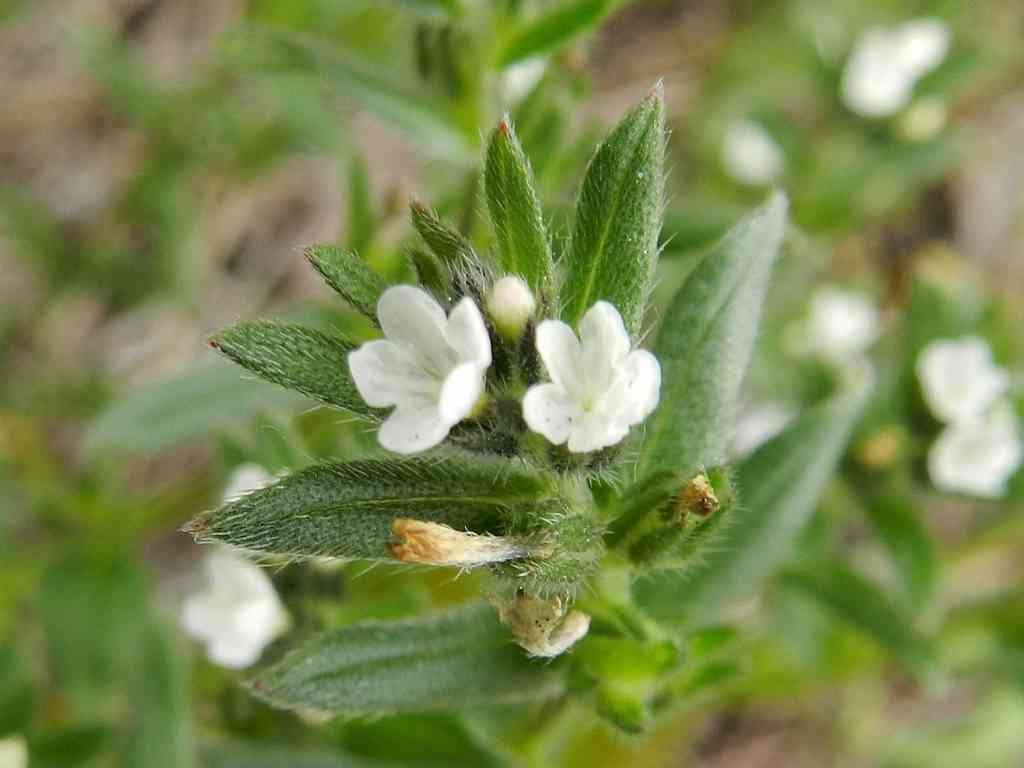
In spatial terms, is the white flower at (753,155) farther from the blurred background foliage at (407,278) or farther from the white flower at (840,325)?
the white flower at (840,325)

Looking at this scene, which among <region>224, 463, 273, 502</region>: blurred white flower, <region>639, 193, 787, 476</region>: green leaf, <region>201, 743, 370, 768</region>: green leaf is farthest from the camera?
<region>201, 743, 370, 768</region>: green leaf

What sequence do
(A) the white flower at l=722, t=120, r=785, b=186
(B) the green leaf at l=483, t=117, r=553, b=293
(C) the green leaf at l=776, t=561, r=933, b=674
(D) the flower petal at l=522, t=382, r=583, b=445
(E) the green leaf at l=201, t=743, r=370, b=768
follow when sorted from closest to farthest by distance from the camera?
(D) the flower petal at l=522, t=382, r=583, b=445 < (B) the green leaf at l=483, t=117, r=553, b=293 < (E) the green leaf at l=201, t=743, r=370, b=768 < (C) the green leaf at l=776, t=561, r=933, b=674 < (A) the white flower at l=722, t=120, r=785, b=186

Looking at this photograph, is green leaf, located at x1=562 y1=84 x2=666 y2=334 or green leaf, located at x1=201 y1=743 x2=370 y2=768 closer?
green leaf, located at x1=562 y1=84 x2=666 y2=334

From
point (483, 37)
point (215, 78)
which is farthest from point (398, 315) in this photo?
point (215, 78)

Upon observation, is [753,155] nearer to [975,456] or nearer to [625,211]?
[975,456]

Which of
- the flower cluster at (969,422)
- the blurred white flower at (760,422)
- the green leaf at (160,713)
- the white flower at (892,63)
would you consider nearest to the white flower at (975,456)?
the flower cluster at (969,422)

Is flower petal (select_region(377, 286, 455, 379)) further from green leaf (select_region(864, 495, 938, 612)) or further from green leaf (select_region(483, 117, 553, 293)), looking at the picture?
green leaf (select_region(864, 495, 938, 612))

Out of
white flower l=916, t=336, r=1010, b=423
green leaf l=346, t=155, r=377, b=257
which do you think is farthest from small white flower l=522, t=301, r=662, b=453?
white flower l=916, t=336, r=1010, b=423

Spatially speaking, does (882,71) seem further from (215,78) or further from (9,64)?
(9,64)
